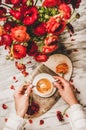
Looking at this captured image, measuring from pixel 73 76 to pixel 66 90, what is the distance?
89mm

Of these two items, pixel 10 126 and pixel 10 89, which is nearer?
pixel 10 126

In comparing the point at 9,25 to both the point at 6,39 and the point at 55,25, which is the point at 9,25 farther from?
the point at 55,25

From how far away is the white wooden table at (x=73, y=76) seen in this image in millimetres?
1334

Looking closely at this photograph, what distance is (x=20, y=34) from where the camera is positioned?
4.17ft

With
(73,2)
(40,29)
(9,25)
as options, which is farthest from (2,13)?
(73,2)

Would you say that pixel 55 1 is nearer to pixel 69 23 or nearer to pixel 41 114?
pixel 69 23

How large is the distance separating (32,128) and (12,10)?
1.82 feet

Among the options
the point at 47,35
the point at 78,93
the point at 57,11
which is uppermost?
the point at 57,11

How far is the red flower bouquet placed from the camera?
1.28 m

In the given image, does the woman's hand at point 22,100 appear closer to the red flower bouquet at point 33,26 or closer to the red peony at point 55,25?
the red flower bouquet at point 33,26

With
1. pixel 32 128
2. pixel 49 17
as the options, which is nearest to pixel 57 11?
pixel 49 17

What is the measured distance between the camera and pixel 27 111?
1343mm

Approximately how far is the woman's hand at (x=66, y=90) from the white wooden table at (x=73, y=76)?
0.11 feet

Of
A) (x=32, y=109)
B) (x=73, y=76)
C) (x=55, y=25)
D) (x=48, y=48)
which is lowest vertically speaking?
(x=32, y=109)
